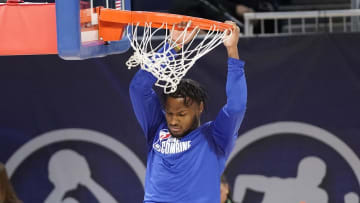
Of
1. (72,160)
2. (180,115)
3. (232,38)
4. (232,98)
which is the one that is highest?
(232,38)

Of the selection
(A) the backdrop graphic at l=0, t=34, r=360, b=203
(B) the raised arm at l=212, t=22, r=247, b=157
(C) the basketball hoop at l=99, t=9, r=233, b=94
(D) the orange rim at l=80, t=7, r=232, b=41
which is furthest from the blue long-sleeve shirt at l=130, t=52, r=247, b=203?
(A) the backdrop graphic at l=0, t=34, r=360, b=203

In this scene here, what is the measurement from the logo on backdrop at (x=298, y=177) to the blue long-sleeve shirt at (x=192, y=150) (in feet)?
8.22

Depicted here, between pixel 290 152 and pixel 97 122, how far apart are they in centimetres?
172

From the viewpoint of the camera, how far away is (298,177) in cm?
702

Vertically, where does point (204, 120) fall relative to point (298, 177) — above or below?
above

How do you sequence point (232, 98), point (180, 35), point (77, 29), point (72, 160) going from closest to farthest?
1. point (77, 29)
2. point (232, 98)
3. point (180, 35)
4. point (72, 160)

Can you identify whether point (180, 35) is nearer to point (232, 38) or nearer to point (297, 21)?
point (232, 38)

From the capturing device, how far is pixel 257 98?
23.0ft

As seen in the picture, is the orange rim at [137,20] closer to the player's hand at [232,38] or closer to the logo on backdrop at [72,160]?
the player's hand at [232,38]

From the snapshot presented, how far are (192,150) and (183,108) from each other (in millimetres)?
246

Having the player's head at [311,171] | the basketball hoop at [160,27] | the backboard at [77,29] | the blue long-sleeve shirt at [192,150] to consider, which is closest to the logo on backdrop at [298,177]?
the player's head at [311,171]

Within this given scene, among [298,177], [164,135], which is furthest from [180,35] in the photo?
[298,177]

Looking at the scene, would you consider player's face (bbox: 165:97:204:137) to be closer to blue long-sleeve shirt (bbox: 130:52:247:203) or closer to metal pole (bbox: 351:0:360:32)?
Result: blue long-sleeve shirt (bbox: 130:52:247:203)

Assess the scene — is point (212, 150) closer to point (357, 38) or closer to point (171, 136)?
point (171, 136)
